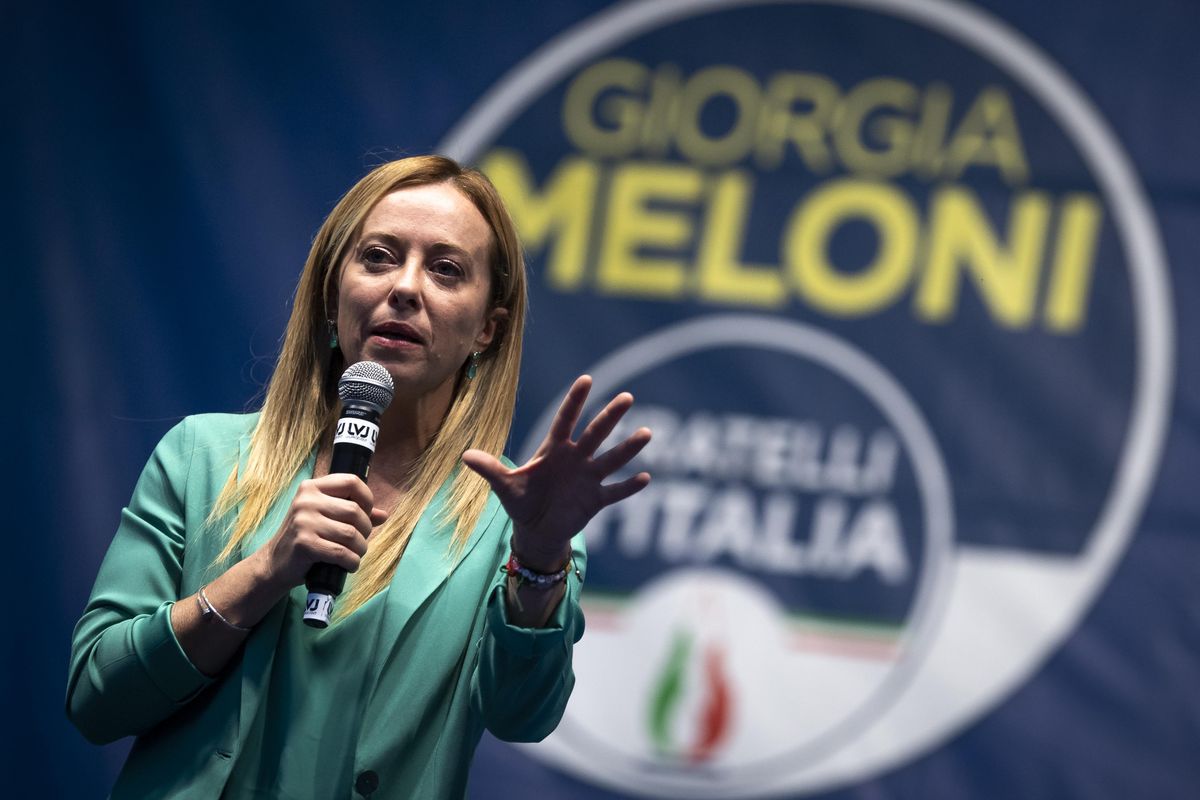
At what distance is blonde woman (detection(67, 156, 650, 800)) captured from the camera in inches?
55.9

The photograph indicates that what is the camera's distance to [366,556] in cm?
157

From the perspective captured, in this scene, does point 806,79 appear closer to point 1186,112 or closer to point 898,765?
point 1186,112

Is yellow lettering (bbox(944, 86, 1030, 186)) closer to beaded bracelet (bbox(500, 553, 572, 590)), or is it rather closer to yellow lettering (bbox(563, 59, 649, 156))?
yellow lettering (bbox(563, 59, 649, 156))

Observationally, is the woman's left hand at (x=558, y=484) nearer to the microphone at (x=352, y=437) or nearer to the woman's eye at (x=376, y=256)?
the microphone at (x=352, y=437)

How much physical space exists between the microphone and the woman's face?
2.4 inches

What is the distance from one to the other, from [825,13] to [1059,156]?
683 mm

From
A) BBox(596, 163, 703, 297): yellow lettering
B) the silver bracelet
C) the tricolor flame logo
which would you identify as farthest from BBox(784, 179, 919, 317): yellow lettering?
the silver bracelet

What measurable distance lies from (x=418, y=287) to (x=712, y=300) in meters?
1.83

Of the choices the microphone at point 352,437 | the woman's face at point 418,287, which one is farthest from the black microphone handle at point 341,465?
the woman's face at point 418,287

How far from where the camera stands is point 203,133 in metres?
3.42

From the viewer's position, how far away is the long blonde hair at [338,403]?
157 centimetres

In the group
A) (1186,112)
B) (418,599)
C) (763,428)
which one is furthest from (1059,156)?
(418,599)

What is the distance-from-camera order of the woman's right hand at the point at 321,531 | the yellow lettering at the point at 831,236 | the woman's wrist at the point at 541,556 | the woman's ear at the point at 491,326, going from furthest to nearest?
the yellow lettering at the point at 831,236 < the woman's ear at the point at 491,326 < the woman's wrist at the point at 541,556 < the woman's right hand at the point at 321,531

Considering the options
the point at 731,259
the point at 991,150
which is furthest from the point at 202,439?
the point at 991,150
